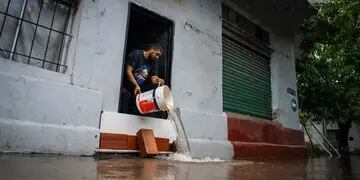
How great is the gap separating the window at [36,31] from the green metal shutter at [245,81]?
284 cm

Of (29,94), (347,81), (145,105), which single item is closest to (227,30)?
(145,105)

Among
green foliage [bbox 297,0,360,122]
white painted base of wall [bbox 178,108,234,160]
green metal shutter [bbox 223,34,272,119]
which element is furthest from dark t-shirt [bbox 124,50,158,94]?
green foliage [bbox 297,0,360,122]

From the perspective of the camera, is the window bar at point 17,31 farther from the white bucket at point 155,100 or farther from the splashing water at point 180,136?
the splashing water at point 180,136

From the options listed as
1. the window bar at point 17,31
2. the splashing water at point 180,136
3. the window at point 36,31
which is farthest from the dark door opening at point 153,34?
the window bar at point 17,31

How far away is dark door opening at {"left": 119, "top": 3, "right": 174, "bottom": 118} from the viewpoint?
457 centimetres

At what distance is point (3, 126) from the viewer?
2920 millimetres

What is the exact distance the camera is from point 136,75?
14.3 ft

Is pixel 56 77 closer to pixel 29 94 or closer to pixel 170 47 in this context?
pixel 29 94

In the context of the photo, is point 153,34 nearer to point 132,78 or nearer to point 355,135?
point 132,78

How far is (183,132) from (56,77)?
5.78ft

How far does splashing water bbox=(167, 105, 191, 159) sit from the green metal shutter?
4.50 ft

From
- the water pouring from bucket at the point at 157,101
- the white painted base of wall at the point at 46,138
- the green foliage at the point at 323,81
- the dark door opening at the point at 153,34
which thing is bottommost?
the white painted base of wall at the point at 46,138

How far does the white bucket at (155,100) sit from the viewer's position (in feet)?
12.0

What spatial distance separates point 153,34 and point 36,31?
1.87 meters
